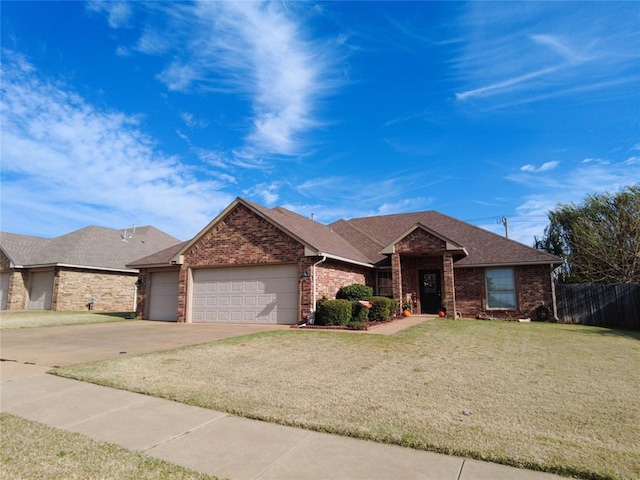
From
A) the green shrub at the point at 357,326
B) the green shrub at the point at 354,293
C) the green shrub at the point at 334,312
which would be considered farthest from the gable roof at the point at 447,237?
the green shrub at the point at 357,326

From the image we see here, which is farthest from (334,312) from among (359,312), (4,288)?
(4,288)

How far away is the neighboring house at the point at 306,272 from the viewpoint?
15.8 meters

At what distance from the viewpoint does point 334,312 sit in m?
13.9

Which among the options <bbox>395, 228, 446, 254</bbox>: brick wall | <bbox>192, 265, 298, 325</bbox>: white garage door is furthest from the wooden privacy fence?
<bbox>192, 265, 298, 325</bbox>: white garage door

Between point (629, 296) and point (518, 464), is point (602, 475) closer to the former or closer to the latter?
point (518, 464)

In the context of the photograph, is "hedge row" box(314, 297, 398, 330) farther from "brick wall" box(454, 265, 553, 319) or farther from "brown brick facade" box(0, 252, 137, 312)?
"brown brick facade" box(0, 252, 137, 312)

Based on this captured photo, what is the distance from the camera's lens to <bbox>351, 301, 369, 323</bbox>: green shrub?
14205mm

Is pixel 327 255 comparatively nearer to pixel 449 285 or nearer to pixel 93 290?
pixel 449 285

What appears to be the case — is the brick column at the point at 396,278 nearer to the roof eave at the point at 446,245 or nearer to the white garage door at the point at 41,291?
the roof eave at the point at 446,245

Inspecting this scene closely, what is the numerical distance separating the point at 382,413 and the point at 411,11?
438 inches

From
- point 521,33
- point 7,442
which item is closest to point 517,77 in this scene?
point 521,33

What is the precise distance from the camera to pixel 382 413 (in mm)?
4695

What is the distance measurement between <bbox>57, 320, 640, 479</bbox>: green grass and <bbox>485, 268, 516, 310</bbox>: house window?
8.17 metres

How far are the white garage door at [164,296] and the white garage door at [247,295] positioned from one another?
6.38ft
